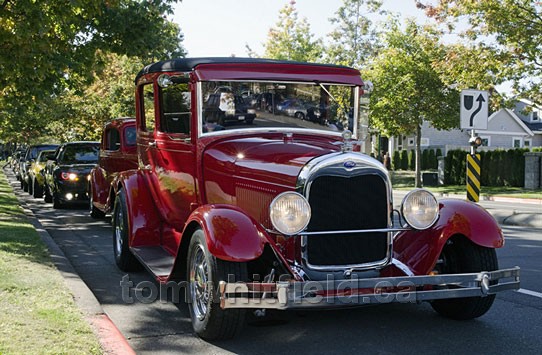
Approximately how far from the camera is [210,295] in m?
4.61

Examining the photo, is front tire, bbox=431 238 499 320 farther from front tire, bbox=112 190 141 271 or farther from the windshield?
front tire, bbox=112 190 141 271

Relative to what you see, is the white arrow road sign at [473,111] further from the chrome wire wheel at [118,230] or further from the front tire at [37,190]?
the front tire at [37,190]

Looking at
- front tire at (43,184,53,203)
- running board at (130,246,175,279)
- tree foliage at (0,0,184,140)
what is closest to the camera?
running board at (130,246,175,279)

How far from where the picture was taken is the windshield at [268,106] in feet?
19.7

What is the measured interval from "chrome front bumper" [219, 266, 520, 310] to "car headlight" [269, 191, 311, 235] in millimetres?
476

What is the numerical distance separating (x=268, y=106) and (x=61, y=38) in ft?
29.8

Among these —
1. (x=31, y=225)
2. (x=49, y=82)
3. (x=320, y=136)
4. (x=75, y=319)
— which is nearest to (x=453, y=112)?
(x=49, y=82)

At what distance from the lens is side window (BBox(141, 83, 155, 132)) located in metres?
7.35

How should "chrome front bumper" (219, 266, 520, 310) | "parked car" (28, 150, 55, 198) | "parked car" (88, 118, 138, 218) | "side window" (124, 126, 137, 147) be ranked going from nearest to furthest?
"chrome front bumper" (219, 266, 520, 310)
"parked car" (88, 118, 138, 218)
"side window" (124, 126, 137, 147)
"parked car" (28, 150, 55, 198)

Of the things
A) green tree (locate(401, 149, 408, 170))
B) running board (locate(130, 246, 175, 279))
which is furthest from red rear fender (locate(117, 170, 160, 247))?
green tree (locate(401, 149, 408, 170))

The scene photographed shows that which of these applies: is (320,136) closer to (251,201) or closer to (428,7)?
(251,201)

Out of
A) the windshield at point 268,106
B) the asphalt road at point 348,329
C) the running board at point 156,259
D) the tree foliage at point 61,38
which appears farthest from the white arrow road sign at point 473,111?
the running board at point 156,259

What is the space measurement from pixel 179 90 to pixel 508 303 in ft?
13.0

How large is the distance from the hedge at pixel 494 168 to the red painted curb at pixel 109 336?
25.5m
